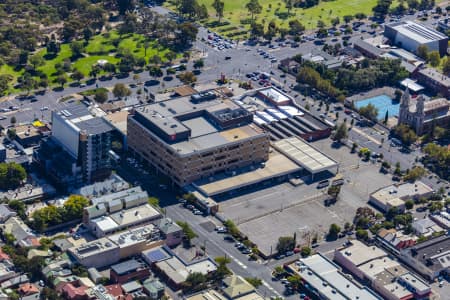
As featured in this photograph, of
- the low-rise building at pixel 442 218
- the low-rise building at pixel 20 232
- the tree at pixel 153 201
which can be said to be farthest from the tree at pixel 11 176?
the low-rise building at pixel 442 218

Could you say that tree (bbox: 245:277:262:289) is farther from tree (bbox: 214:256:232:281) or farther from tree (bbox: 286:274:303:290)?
tree (bbox: 286:274:303:290)

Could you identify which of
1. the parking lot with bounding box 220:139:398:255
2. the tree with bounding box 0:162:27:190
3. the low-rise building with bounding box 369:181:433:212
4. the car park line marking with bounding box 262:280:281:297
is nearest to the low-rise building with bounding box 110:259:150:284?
the car park line marking with bounding box 262:280:281:297

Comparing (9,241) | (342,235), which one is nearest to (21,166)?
(9,241)

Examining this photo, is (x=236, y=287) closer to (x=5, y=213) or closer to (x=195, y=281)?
(x=195, y=281)

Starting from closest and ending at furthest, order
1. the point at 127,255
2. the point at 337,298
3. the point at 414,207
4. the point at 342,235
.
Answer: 1. the point at 337,298
2. the point at 127,255
3. the point at 342,235
4. the point at 414,207

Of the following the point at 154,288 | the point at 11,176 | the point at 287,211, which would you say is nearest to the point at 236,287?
the point at 154,288

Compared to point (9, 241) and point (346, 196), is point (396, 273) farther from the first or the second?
point (9, 241)

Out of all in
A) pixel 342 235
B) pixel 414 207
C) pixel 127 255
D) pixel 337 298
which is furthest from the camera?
pixel 414 207

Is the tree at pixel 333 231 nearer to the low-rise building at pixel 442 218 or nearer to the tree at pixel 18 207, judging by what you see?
the low-rise building at pixel 442 218
